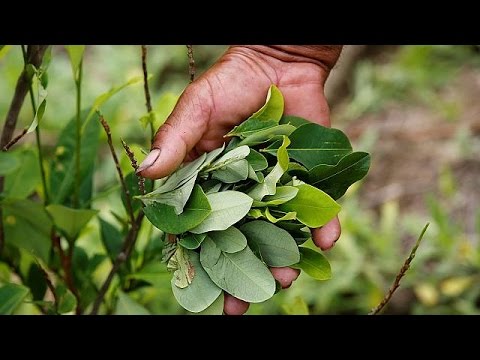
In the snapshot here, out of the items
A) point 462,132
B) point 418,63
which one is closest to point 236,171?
point 462,132

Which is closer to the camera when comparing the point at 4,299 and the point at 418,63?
the point at 4,299

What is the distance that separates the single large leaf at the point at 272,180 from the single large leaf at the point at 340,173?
60 mm

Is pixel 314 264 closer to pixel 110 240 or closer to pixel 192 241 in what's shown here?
pixel 192 241

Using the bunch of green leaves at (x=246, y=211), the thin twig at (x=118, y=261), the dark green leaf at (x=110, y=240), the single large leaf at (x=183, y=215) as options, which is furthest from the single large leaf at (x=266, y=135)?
the dark green leaf at (x=110, y=240)

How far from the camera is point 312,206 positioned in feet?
2.79

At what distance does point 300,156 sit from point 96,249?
1170mm

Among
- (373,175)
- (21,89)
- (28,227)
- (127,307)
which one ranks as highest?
(21,89)

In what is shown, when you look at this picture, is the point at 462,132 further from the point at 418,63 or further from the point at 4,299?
the point at 4,299

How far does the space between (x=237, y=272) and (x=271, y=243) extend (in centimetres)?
6

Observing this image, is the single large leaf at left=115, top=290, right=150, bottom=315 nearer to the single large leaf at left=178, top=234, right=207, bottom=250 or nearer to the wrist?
the single large leaf at left=178, top=234, right=207, bottom=250

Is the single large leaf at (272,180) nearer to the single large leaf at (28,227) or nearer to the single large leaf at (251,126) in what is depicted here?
the single large leaf at (251,126)

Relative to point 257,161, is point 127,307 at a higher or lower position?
lower

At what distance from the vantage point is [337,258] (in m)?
2.22

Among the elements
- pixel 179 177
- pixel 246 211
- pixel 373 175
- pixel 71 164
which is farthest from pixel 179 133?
pixel 373 175
